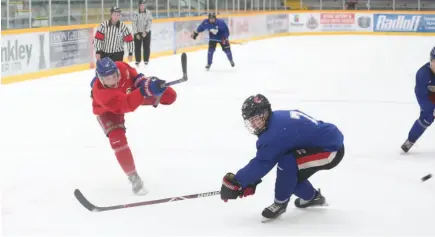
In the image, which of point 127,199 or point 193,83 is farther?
point 193,83

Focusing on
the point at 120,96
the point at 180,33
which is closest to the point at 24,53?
the point at 180,33

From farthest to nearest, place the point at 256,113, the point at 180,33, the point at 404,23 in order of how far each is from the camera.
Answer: the point at 404,23 → the point at 180,33 → the point at 256,113

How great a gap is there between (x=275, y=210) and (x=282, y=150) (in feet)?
1.27

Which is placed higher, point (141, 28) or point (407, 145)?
point (141, 28)

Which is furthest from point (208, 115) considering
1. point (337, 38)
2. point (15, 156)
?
point (337, 38)

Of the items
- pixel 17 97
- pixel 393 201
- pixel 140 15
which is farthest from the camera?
pixel 140 15

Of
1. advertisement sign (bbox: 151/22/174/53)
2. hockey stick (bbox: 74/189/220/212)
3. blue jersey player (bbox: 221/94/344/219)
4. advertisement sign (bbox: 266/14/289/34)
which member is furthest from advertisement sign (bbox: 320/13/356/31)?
blue jersey player (bbox: 221/94/344/219)

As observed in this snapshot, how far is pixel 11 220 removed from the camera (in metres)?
3.57

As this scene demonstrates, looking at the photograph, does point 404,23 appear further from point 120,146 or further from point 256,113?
point 256,113

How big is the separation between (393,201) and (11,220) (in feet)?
6.77

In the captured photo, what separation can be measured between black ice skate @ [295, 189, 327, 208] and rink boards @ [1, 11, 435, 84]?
6.41 metres

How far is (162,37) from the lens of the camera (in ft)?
45.4

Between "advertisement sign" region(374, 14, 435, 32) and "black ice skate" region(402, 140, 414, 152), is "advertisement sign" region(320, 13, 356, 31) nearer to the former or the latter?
"advertisement sign" region(374, 14, 435, 32)

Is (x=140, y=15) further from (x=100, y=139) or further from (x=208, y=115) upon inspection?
(x=100, y=139)
